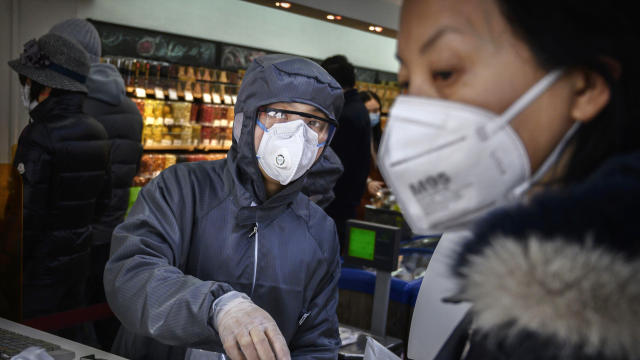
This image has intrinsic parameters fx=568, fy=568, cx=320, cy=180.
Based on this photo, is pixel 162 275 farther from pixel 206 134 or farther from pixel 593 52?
pixel 206 134

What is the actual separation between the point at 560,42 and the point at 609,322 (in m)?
0.29

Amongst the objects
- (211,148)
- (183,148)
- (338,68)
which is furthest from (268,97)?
(211,148)

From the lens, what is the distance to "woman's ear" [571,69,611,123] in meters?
0.62

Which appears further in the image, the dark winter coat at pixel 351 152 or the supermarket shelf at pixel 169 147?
the supermarket shelf at pixel 169 147

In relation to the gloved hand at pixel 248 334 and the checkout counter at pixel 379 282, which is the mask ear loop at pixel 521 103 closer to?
the gloved hand at pixel 248 334

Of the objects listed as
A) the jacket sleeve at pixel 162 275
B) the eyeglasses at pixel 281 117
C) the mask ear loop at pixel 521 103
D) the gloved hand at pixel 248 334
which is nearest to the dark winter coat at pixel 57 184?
the jacket sleeve at pixel 162 275

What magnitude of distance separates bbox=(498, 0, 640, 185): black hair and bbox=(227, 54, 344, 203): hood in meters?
1.16

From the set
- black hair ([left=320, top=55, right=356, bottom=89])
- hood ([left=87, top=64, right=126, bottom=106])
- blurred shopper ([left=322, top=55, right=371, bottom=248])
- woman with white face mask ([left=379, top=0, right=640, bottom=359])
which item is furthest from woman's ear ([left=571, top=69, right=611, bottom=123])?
blurred shopper ([left=322, top=55, right=371, bottom=248])

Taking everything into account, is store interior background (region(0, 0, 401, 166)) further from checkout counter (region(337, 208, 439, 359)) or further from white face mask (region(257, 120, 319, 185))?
white face mask (region(257, 120, 319, 185))

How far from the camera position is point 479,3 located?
0.66m

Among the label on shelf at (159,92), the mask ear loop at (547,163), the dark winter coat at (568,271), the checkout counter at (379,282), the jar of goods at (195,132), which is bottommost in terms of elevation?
the checkout counter at (379,282)

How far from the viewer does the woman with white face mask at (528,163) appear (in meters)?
0.54

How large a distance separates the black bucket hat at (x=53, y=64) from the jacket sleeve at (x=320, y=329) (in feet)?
6.45

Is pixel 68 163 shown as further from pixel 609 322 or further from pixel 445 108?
pixel 609 322
